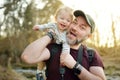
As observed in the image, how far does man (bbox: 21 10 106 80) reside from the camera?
7.43 feet

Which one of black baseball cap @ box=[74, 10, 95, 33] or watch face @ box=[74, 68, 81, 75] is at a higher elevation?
black baseball cap @ box=[74, 10, 95, 33]

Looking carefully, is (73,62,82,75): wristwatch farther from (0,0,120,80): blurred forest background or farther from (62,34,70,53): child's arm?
(0,0,120,80): blurred forest background

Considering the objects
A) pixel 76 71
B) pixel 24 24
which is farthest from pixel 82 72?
pixel 24 24

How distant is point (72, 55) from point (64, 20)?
19 centimetres

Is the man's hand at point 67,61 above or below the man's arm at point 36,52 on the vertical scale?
below

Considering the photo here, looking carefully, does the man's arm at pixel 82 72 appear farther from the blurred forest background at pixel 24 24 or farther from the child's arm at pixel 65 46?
the blurred forest background at pixel 24 24

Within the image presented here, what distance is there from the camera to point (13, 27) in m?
12.1

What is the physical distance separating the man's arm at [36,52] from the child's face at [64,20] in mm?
114

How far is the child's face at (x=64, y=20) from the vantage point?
90.6 inches

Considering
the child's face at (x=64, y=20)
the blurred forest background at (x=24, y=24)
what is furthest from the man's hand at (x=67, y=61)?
the blurred forest background at (x=24, y=24)

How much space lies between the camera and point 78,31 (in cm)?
231

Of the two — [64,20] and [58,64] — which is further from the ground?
[64,20]

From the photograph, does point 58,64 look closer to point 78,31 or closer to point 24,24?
point 78,31

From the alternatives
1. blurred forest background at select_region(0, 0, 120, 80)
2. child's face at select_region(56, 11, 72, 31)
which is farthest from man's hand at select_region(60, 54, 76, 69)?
blurred forest background at select_region(0, 0, 120, 80)
